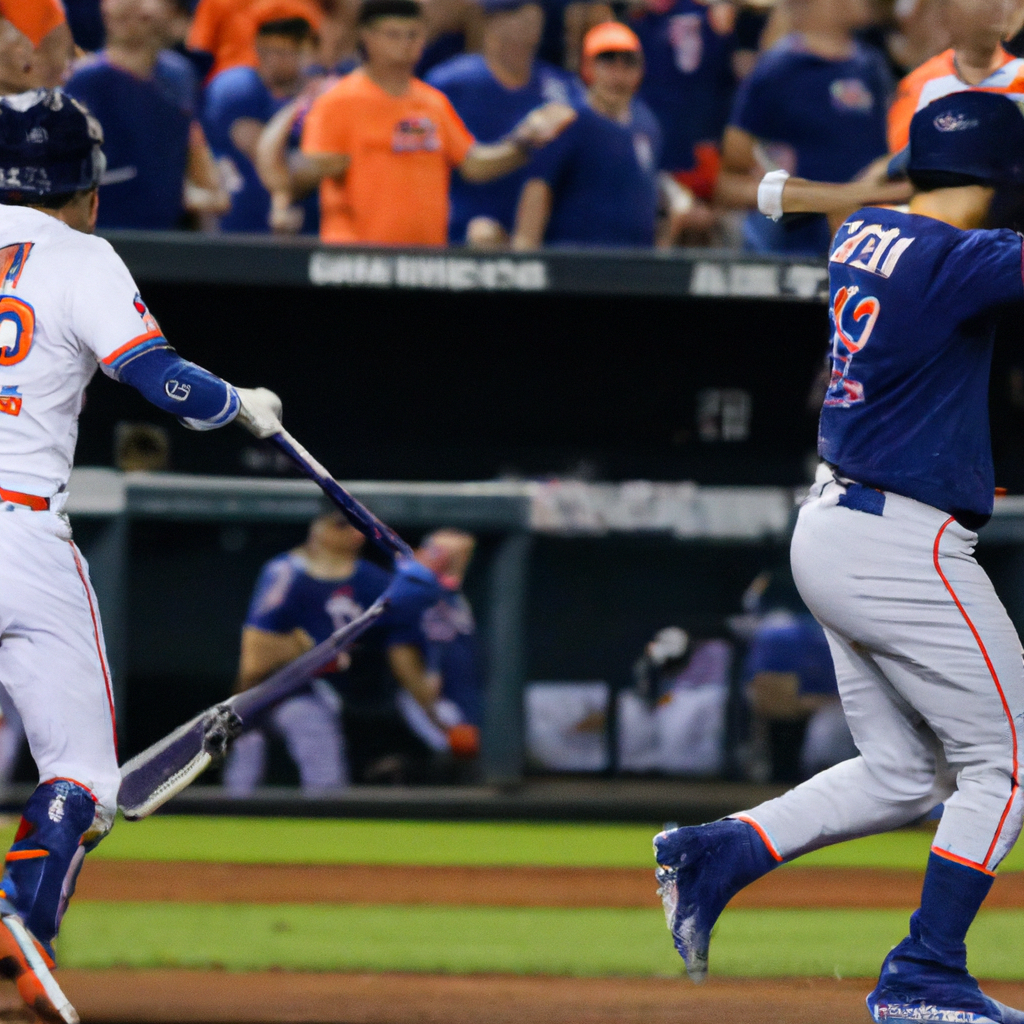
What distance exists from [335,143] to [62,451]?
3243 mm

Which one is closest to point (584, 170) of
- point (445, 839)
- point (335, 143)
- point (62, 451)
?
point (335, 143)

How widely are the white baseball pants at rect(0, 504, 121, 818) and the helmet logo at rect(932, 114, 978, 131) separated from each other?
1.84m

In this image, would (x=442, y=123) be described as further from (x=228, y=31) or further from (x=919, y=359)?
(x=919, y=359)

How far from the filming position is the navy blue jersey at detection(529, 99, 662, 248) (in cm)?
644

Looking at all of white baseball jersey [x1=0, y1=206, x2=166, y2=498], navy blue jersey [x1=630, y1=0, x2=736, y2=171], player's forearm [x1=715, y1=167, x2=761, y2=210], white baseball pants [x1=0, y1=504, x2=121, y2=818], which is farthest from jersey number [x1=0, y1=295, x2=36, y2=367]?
navy blue jersey [x1=630, y1=0, x2=736, y2=171]

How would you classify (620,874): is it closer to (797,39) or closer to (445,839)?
(445,839)

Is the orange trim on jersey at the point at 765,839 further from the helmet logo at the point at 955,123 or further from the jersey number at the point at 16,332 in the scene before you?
the jersey number at the point at 16,332

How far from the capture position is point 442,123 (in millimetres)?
6348

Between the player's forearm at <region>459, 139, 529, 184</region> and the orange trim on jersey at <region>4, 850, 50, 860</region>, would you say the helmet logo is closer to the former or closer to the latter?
the orange trim on jersey at <region>4, 850, 50, 860</region>

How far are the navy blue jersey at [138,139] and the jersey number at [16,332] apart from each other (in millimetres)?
3037

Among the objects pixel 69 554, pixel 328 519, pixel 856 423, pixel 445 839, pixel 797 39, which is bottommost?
pixel 445 839

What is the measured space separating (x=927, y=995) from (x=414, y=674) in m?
3.74

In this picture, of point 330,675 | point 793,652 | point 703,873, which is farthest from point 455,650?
point 703,873

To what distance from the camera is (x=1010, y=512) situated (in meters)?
6.69
